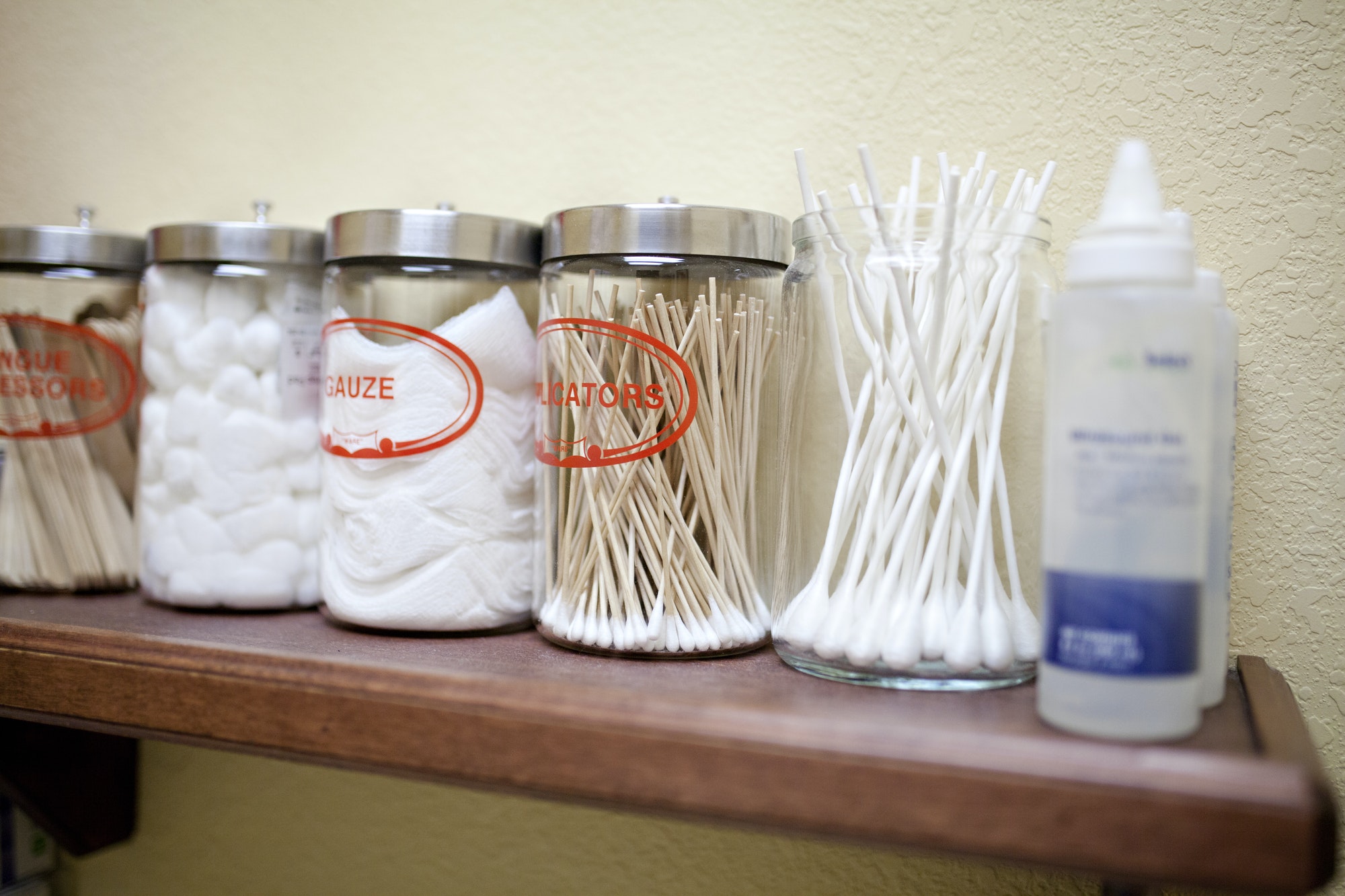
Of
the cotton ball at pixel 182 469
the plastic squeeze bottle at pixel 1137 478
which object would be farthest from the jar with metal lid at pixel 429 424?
the plastic squeeze bottle at pixel 1137 478

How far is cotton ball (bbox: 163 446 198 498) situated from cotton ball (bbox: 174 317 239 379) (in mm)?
52

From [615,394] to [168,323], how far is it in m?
0.33

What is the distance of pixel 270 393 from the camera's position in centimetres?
62

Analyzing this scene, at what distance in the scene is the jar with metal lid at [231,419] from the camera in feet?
2.02

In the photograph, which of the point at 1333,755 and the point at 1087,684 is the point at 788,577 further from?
the point at 1333,755

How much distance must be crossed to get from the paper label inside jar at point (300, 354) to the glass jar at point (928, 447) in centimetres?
35

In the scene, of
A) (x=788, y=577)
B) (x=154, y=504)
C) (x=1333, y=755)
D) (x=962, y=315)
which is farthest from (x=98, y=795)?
(x=1333, y=755)

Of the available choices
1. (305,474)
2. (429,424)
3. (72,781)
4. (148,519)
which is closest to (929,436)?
(429,424)

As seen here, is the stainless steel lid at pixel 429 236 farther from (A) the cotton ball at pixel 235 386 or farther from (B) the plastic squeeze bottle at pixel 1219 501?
(B) the plastic squeeze bottle at pixel 1219 501

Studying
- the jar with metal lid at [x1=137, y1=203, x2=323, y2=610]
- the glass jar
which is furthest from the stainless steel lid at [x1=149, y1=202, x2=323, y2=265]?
the glass jar

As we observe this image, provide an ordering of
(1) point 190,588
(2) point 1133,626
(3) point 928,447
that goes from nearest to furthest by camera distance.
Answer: (2) point 1133,626 < (3) point 928,447 < (1) point 190,588

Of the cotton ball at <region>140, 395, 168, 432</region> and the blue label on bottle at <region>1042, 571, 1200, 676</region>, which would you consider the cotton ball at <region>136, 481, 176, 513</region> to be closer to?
the cotton ball at <region>140, 395, 168, 432</region>

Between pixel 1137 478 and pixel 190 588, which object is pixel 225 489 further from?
pixel 1137 478

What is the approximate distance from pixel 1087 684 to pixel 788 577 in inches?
7.6
